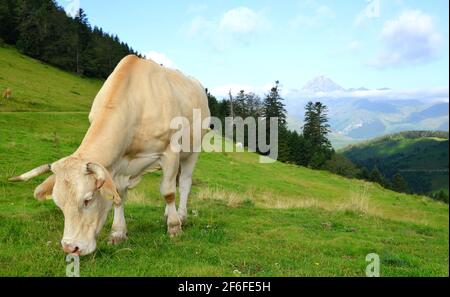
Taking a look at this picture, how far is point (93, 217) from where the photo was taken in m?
→ 6.61

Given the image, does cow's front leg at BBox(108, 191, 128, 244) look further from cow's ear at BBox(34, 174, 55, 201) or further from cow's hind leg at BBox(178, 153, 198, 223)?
cow's hind leg at BBox(178, 153, 198, 223)

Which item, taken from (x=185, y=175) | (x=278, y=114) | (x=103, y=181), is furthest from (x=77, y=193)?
(x=278, y=114)

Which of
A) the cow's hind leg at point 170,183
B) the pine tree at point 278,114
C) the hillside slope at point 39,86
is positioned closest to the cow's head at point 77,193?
the cow's hind leg at point 170,183

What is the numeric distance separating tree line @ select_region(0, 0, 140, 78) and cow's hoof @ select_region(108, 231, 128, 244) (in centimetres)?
8351

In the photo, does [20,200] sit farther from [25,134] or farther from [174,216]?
[25,134]

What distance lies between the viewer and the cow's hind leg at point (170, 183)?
9.09m

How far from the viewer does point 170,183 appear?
931 cm

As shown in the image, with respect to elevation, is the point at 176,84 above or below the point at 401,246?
above

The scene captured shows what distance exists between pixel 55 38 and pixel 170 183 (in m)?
87.8

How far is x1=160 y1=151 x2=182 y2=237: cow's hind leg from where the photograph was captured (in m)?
9.09

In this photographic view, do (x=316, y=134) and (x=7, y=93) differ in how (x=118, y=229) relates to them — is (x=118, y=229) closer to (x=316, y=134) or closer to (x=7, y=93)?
(x=7, y=93)

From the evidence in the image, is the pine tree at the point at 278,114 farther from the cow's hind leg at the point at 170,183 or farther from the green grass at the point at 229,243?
the cow's hind leg at the point at 170,183

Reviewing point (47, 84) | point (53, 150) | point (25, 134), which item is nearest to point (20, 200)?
point (53, 150)

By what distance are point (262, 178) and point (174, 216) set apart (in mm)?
31376
